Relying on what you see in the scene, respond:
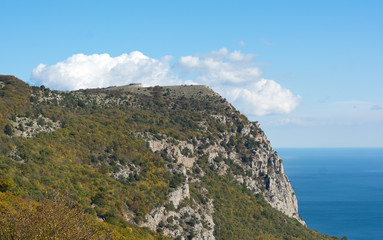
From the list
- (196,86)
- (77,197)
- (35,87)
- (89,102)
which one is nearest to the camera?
(77,197)

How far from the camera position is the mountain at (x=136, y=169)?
42.5m

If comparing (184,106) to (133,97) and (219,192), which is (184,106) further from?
(219,192)

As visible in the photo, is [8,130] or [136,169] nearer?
[8,130]

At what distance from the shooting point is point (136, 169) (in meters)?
71.3

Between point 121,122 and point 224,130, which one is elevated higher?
point 224,130

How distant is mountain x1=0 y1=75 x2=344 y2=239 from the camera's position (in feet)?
140

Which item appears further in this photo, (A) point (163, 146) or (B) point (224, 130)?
(B) point (224, 130)

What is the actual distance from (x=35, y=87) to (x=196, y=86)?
2565 inches

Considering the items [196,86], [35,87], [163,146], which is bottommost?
[163,146]

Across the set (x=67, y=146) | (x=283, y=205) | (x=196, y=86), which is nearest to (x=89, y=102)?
(x=67, y=146)

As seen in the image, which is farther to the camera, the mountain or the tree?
the tree

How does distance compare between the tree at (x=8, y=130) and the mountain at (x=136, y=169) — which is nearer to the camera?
the mountain at (x=136, y=169)

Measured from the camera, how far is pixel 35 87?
9306 centimetres

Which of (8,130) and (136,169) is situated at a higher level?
(8,130)
